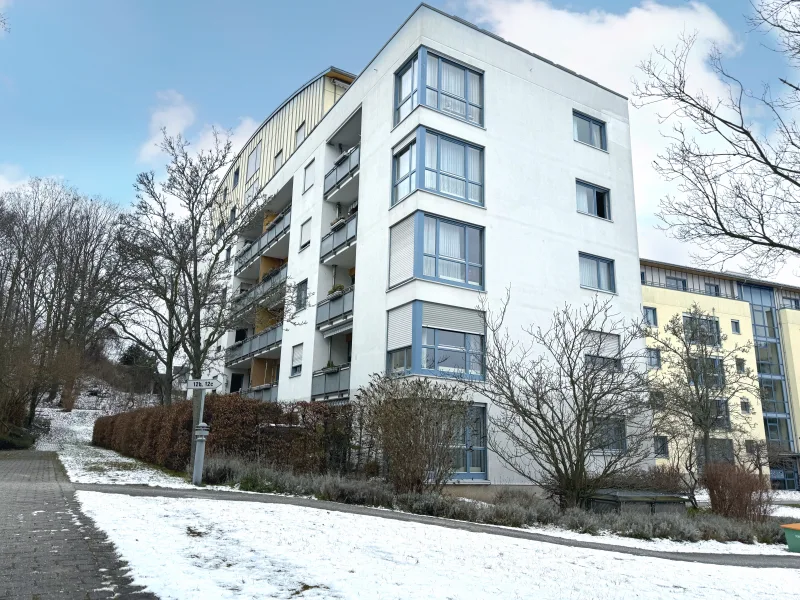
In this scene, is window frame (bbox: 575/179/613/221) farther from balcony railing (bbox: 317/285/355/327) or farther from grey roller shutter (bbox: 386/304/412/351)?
balcony railing (bbox: 317/285/355/327)

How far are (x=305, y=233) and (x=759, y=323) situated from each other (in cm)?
4146

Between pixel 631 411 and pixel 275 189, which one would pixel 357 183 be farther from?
A: pixel 631 411

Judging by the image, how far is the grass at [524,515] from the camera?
11.1m

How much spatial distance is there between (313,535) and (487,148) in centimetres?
1616

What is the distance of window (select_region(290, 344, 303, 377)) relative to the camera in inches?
1000

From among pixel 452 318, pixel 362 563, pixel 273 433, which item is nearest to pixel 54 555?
pixel 362 563

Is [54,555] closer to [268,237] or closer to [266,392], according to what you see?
[266,392]

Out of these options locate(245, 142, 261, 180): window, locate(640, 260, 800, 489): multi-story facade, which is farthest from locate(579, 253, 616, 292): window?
locate(640, 260, 800, 489): multi-story facade

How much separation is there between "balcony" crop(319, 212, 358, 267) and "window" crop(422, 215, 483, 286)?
4.26m

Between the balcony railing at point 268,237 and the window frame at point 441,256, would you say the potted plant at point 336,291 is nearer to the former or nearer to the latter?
the window frame at point 441,256

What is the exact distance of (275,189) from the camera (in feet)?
105

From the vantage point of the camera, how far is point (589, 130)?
24.5 meters

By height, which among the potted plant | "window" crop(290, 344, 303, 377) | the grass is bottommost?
the grass

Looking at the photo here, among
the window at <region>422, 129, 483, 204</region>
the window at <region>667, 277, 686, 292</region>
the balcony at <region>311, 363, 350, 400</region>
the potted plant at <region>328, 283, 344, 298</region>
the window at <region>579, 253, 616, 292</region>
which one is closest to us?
the window at <region>422, 129, 483, 204</region>
